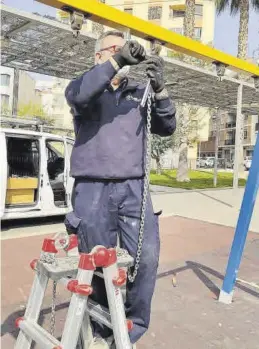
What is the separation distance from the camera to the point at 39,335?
206cm

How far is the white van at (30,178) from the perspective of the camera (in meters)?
7.43

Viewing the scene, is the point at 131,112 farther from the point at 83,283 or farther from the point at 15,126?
the point at 15,126

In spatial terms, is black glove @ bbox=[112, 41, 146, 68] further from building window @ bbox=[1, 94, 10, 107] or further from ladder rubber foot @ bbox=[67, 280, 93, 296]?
building window @ bbox=[1, 94, 10, 107]

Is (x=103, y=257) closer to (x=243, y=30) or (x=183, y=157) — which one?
(x=183, y=157)

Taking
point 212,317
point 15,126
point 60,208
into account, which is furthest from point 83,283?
point 15,126

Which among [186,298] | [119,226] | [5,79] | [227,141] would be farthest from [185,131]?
[227,141]

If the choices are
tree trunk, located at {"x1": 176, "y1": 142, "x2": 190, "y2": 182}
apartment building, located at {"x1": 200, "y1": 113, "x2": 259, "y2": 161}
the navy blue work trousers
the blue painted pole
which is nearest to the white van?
the blue painted pole

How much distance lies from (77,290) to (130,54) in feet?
3.71

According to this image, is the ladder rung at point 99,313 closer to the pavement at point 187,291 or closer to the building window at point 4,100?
the pavement at point 187,291

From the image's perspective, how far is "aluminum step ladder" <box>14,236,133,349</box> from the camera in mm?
1938

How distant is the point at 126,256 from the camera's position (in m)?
2.26

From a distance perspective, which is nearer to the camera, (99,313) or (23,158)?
(99,313)

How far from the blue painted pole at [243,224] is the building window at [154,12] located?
52.9m

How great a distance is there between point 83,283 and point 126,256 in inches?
14.2
